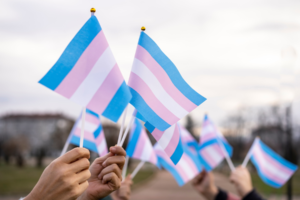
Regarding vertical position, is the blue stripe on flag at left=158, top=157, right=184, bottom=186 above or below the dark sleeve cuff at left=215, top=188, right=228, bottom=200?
above

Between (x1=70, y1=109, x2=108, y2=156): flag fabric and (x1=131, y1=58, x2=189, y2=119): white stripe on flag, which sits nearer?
(x1=131, y1=58, x2=189, y2=119): white stripe on flag

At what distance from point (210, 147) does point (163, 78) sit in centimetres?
296

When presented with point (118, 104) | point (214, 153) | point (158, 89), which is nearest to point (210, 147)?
point (214, 153)

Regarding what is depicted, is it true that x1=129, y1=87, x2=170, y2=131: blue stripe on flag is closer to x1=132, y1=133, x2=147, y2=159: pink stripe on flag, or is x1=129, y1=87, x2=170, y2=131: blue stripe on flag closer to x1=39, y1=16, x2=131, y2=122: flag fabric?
x1=39, y1=16, x2=131, y2=122: flag fabric

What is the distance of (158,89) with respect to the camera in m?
2.10

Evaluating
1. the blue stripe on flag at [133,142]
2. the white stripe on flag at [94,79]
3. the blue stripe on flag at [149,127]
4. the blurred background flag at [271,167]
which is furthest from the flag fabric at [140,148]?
the white stripe on flag at [94,79]

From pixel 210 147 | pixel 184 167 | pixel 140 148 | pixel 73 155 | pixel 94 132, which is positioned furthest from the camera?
pixel 210 147

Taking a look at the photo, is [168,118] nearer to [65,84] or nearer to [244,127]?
[65,84]

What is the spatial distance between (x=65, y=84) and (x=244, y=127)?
46333 mm

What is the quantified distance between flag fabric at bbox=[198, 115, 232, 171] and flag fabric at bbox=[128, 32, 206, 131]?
2586 mm

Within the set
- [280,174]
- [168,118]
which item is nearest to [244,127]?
[280,174]

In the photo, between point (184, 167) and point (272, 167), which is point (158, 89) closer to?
point (184, 167)

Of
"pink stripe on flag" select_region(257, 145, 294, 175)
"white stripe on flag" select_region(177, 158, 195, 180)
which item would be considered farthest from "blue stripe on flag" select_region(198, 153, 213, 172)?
"pink stripe on flag" select_region(257, 145, 294, 175)

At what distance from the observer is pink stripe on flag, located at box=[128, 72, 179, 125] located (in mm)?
2037
